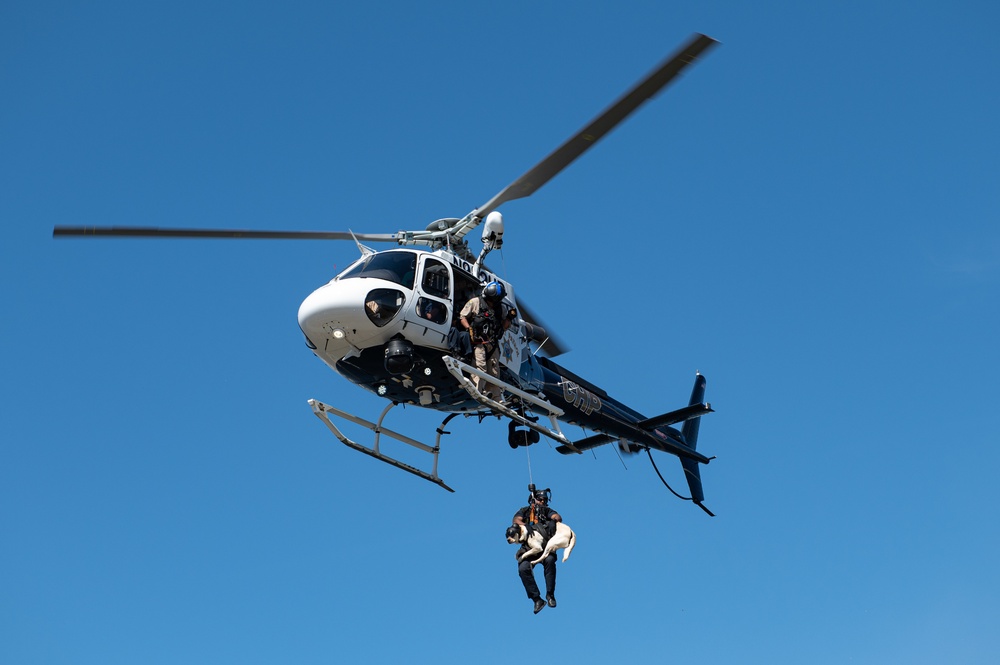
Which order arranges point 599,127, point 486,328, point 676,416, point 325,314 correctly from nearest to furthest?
point 599,127
point 325,314
point 486,328
point 676,416

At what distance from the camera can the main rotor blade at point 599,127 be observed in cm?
1509

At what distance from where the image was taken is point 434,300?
17.5 meters

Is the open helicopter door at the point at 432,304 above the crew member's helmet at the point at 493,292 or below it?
below

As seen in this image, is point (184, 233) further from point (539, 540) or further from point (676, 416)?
point (676, 416)

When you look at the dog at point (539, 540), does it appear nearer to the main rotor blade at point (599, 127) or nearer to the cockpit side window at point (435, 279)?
the cockpit side window at point (435, 279)

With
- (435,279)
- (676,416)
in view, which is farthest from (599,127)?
(676,416)

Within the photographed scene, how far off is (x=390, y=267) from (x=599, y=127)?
368cm

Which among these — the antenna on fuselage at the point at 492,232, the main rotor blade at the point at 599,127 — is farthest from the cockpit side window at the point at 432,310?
the main rotor blade at the point at 599,127

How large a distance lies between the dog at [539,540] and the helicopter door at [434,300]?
293cm

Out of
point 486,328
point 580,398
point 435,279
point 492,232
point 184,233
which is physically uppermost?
point 580,398

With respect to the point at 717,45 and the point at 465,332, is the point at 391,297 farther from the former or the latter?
the point at 717,45

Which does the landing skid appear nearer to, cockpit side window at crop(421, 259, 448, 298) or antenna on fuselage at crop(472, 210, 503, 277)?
cockpit side window at crop(421, 259, 448, 298)

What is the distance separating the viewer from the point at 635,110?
52.1 ft

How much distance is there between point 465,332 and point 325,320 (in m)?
2.16
